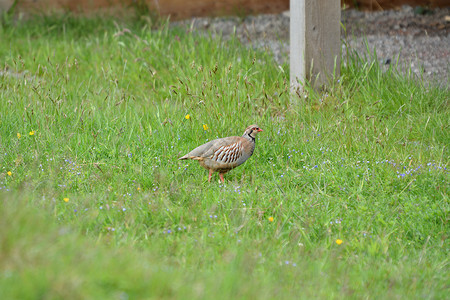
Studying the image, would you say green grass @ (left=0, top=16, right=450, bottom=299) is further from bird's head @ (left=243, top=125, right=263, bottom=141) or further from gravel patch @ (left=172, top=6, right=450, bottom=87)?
gravel patch @ (left=172, top=6, right=450, bottom=87)

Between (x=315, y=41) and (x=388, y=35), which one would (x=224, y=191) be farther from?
(x=388, y=35)

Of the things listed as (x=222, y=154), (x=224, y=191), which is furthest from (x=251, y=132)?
(x=224, y=191)

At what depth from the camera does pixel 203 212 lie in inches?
148

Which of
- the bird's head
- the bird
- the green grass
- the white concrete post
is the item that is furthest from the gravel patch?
the bird

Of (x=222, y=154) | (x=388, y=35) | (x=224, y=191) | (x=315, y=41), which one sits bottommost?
→ (x=224, y=191)

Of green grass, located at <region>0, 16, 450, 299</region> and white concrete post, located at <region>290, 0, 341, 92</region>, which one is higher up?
white concrete post, located at <region>290, 0, 341, 92</region>

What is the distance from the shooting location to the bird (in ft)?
14.3

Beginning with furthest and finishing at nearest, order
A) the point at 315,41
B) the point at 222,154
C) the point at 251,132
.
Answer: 1. the point at 315,41
2. the point at 251,132
3. the point at 222,154

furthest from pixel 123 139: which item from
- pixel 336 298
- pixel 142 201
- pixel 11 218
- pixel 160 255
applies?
pixel 336 298

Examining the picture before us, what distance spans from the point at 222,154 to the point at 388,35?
4.60 m

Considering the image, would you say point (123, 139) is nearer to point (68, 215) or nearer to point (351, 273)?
point (68, 215)

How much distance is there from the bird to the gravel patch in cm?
246

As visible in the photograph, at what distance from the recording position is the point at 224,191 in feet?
13.6

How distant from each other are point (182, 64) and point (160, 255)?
430cm
